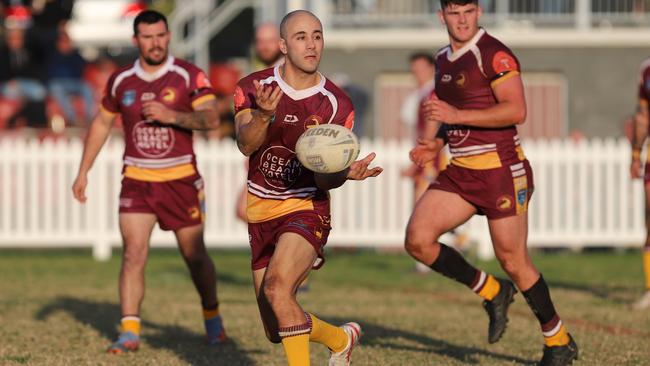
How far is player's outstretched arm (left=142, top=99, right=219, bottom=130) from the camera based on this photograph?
367 inches

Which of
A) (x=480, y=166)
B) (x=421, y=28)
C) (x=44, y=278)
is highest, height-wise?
(x=421, y=28)

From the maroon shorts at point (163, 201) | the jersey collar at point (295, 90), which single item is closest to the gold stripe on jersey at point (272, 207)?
the jersey collar at point (295, 90)

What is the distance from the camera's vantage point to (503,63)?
27.5 feet

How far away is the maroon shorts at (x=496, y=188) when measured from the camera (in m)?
8.47

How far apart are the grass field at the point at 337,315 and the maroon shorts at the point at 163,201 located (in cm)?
96

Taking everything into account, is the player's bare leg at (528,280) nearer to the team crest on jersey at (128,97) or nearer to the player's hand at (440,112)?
the player's hand at (440,112)

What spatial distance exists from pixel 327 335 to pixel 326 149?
1.13m

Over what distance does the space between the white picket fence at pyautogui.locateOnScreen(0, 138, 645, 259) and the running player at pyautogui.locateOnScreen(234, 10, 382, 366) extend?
38.9ft

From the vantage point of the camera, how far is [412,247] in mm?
8648

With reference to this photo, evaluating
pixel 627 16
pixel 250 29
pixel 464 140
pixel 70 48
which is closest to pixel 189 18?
pixel 250 29

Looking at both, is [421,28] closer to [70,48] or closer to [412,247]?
[70,48]

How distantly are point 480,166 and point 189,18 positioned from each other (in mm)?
22920

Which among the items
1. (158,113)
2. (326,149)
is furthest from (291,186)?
(158,113)

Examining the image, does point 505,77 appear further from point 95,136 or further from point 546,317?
point 95,136
